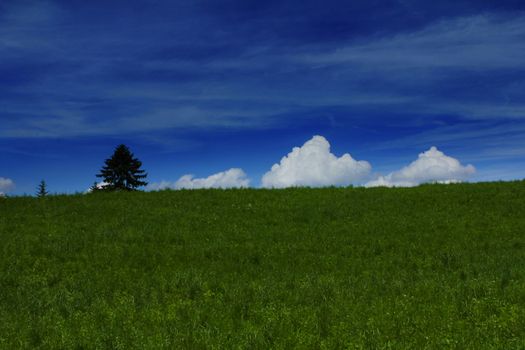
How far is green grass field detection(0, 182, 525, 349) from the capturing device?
10234 millimetres

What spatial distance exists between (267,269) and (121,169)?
62469 mm

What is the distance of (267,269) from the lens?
57.0 feet

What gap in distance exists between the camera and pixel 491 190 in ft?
101

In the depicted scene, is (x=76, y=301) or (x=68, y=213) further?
(x=68, y=213)

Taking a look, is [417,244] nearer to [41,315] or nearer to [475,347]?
[475,347]

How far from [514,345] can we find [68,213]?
75.8 ft

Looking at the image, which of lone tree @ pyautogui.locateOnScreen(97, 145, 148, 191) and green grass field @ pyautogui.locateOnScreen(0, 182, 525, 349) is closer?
green grass field @ pyautogui.locateOnScreen(0, 182, 525, 349)

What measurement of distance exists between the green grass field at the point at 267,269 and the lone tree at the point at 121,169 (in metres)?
45.3

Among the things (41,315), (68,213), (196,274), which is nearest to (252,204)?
(68,213)

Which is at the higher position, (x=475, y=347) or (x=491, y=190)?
(x=491, y=190)

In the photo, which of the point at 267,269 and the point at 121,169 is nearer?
the point at 267,269

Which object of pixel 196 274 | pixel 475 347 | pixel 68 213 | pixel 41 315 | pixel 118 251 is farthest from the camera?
pixel 68 213

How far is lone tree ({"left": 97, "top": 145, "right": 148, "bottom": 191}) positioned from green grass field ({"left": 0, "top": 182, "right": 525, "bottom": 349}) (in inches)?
1782

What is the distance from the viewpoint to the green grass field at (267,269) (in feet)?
33.6
